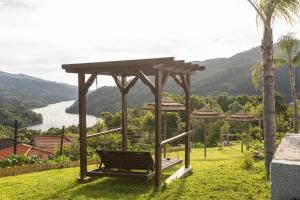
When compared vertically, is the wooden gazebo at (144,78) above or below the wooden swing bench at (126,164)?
above

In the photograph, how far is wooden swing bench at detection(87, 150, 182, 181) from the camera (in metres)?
8.94

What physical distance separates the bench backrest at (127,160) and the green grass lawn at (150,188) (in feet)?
1.60

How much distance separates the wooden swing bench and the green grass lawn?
12.4 inches

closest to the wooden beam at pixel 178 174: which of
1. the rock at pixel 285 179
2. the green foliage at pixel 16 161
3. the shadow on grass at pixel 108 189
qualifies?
the shadow on grass at pixel 108 189

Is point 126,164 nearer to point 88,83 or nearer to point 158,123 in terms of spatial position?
point 158,123

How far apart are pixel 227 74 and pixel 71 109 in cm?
8361

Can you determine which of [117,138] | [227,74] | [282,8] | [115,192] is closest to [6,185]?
[115,192]

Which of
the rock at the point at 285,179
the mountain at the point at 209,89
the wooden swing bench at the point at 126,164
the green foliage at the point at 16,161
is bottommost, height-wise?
the green foliage at the point at 16,161

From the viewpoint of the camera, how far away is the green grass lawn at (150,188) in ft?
25.7

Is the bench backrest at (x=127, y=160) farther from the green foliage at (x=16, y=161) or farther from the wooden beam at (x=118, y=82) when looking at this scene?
the green foliage at (x=16, y=161)

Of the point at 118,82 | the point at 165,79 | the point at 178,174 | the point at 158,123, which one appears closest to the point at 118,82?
the point at 118,82

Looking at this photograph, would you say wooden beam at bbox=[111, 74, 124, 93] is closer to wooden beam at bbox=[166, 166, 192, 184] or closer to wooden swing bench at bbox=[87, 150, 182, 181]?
wooden swing bench at bbox=[87, 150, 182, 181]

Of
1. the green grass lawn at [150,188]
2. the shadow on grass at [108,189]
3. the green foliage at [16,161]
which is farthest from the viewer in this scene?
the green foliage at [16,161]

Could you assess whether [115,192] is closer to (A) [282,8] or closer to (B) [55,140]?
(A) [282,8]
